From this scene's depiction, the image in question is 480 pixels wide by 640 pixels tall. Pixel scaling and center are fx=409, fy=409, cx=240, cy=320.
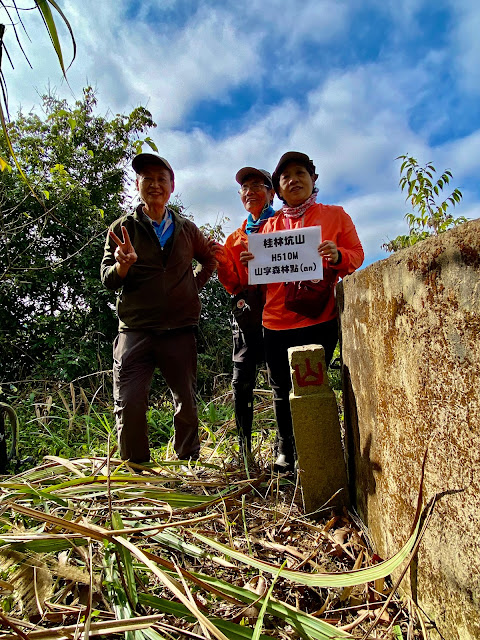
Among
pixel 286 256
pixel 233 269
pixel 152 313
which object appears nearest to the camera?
pixel 286 256

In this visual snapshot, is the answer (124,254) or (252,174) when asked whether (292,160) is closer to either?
(252,174)

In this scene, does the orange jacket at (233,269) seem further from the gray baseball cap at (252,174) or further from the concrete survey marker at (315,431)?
the concrete survey marker at (315,431)

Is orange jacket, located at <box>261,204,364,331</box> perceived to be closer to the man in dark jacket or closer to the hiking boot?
the man in dark jacket

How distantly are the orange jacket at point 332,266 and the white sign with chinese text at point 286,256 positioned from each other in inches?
3.8

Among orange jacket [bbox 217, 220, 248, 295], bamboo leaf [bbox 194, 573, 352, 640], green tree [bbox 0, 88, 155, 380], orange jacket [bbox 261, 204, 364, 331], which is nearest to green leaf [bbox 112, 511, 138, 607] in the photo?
bamboo leaf [bbox 194, 573, 352, 640]

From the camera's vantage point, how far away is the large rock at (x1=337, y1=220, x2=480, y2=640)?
953 millimetres

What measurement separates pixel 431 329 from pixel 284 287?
4.02ft

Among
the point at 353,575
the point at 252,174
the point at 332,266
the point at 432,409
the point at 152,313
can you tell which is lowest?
the point at 353,575

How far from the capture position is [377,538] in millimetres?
1534

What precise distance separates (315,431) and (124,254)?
4.66ft

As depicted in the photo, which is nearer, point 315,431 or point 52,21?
point 52,21

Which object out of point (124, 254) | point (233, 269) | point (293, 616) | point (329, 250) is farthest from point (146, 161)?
point (293, 616)

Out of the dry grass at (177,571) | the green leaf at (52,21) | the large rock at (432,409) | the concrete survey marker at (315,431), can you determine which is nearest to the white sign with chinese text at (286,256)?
the concrete survey marker at (315,431)

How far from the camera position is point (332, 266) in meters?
2.13
